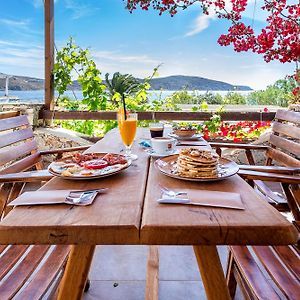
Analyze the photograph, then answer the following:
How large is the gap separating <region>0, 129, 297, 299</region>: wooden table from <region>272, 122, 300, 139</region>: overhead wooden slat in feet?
3.37

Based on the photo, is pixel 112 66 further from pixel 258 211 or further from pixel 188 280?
pixel 258 211

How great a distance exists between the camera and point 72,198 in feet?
3.06

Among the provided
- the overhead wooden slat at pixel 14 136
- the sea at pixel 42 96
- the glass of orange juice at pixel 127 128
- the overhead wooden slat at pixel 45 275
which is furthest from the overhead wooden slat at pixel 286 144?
the sea at pixel 42 96

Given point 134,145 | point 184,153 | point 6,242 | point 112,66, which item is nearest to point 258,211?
point 184,153

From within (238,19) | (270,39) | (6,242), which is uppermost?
(238,19)

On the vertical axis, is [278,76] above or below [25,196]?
above

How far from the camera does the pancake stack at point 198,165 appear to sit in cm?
112

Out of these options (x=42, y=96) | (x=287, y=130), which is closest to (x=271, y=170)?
(x=287, y=130)

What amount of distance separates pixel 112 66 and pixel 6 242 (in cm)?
479

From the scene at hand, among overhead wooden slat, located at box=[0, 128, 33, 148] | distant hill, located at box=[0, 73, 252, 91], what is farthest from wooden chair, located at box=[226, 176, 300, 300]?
distant hill, located at box=[0, 73, 252, 91]

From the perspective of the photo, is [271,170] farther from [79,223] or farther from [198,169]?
[79,223]

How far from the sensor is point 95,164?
1.24m

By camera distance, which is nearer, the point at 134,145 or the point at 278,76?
the point at 134,145

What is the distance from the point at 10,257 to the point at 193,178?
74 cm
